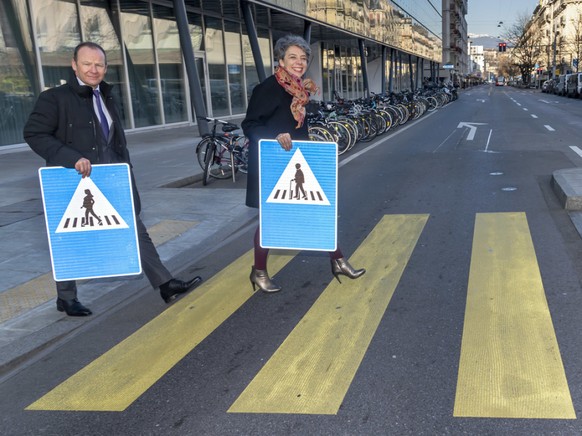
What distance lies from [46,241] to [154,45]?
628 inches

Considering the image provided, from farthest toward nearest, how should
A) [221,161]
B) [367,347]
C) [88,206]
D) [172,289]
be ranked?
[221,161] < [172,289] < [88,206] < [367,347]

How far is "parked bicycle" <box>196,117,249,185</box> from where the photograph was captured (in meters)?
10.1

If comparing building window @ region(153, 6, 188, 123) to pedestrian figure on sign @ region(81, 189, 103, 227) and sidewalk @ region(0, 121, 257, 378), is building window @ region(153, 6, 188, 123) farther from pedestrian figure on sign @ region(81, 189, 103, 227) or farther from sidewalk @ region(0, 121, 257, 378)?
pedestrian figure on sign @ region(81, 189, 103, 227)

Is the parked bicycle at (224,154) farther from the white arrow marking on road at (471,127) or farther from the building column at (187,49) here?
the white arrow marking on road at (471,127)

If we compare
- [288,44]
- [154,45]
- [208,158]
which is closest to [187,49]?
[154,45]

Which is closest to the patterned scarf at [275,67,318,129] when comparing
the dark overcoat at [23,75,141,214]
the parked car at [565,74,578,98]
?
the dark overcoat at [23,75,141,214]

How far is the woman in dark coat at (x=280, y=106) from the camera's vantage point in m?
4.21

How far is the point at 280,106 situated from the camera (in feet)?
14.3

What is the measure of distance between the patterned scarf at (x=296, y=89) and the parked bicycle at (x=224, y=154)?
5.82 meters

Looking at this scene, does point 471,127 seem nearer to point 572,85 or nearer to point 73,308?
point 73,308

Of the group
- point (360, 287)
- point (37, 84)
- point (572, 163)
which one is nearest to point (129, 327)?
point (360, 287)

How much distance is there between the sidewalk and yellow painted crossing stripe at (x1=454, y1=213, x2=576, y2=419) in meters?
2.79

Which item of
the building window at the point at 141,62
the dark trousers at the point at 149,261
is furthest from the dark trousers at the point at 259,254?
the building window at the point at 141,62

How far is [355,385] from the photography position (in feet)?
10.2
